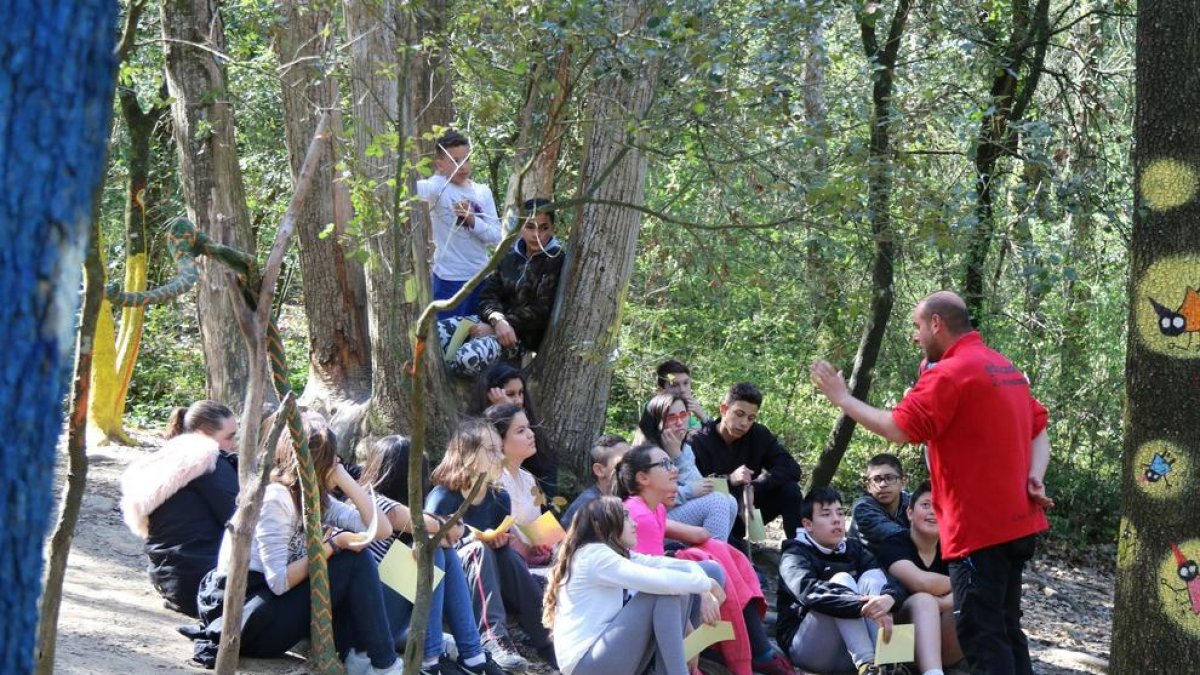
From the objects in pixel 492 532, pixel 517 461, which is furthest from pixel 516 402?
pixel 492 532

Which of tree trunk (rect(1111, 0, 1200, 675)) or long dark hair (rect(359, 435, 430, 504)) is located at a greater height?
tree trunk (rect(1111, 0, 1200, 675))

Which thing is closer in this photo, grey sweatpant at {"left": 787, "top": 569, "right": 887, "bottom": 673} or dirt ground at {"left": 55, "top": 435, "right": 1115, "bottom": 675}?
dirt ground at {"left": 55, "top": 435, "right": 1115, "bottom": 675}

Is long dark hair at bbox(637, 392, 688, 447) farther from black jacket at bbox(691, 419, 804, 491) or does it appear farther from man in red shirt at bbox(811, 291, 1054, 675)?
man in red shirt at bbox(811, 291, 1054, 675)

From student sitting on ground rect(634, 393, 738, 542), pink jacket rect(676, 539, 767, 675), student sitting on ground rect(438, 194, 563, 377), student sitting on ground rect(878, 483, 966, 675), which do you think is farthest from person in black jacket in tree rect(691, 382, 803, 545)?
student sitting on ground rect(438, 194, 563, 377)

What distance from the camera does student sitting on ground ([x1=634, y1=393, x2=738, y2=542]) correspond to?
6832 mm

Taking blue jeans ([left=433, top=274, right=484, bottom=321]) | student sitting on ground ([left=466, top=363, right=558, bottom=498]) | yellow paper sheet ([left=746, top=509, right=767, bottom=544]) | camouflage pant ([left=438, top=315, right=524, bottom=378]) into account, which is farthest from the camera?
blue jeans ([left=433, top=274, right=484, bottom=321])

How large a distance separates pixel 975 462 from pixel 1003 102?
4498mm

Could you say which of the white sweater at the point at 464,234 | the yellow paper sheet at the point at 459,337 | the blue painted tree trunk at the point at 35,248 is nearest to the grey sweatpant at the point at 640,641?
the yellow paper sheet at the point at 459,337

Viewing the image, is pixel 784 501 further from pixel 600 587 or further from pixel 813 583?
pixel 600 587

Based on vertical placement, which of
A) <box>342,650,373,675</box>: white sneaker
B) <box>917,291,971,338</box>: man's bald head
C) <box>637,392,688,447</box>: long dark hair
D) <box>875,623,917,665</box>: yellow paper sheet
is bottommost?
<box>342,650,373,675</box>: white sneaker

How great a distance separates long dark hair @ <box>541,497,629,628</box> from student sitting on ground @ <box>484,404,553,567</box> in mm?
707

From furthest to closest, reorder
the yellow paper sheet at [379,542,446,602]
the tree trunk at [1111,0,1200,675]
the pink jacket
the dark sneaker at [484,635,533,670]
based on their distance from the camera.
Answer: the pink jacket → the dark sneaker at [484,635,533,670] → the yellow paper sheet at [379,542,446,602] → the tree trunk at [1111,0,1200,675]

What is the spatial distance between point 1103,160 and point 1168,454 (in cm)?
403

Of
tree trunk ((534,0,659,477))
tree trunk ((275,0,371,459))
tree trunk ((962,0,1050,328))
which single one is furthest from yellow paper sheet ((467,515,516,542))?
tree trunk ((962,0,1050,328))
